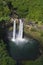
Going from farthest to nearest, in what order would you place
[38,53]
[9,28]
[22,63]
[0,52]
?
[9,28]
[38,53]
[22,63]
[0,52]

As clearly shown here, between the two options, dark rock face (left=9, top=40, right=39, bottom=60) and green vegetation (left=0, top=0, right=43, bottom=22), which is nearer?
green vegetation (left=0, top=0, right=43, bottom=22)

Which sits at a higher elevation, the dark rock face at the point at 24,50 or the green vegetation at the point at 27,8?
the green vegetation at the point at 27,8

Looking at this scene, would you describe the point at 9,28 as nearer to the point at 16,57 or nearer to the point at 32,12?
the point at 16,57

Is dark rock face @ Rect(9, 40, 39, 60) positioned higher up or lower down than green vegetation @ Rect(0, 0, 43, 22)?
lower down

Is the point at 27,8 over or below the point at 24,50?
over

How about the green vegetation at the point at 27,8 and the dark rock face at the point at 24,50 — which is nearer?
the green vegetation at the point at 27,8

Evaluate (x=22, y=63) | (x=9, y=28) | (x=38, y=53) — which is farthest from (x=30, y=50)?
(x=9, y=28)

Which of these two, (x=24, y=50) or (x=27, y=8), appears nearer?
(x=27, y=8)

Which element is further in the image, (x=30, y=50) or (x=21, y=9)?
(x=30, y=50)
